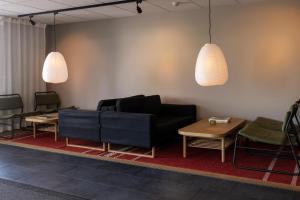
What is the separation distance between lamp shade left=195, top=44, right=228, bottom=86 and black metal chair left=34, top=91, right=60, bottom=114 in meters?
3.48

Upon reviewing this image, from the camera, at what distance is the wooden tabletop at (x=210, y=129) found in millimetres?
3832

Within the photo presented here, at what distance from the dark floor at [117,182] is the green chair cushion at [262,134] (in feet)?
1.87

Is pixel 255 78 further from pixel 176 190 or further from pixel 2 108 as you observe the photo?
pixel 2 108

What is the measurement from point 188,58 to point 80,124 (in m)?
2.24

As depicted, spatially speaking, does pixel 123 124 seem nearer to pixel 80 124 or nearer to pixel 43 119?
pixel 80 124

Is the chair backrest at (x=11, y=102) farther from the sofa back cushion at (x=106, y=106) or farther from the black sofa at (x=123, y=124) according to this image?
the sofa back cushion at (x=106, y=106)

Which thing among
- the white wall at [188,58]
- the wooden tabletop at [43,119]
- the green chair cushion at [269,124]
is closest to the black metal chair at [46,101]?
the white wall at [188,58]

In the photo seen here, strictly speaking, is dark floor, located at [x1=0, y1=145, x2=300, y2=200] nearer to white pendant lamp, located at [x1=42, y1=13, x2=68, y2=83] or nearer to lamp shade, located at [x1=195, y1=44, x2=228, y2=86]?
lamp shade, located at [x1=195, y1=44, x2=228, y2=86]

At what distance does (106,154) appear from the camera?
4.34 meters

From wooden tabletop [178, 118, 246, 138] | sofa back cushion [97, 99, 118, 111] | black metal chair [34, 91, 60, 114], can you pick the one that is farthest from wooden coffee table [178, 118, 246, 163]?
black metal chair [34, 91, 60, 114]

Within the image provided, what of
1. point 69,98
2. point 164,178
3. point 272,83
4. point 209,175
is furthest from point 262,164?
point 69,98

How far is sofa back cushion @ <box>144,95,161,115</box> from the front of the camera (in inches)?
200

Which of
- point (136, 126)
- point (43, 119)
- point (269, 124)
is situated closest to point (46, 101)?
point (43, 119)

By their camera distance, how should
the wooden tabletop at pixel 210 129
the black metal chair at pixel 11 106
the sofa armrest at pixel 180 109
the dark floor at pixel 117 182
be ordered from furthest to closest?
the black metal chair at pixel 11 106 < the sofa armrest at pixel 180 109 < the wooden tabletop at pixel 210 129 < the dark floor at pixel 117 182
